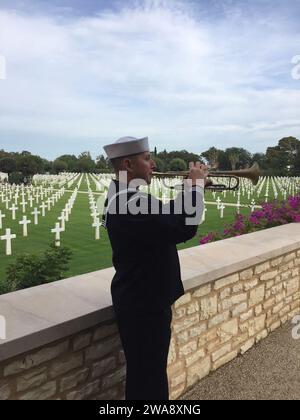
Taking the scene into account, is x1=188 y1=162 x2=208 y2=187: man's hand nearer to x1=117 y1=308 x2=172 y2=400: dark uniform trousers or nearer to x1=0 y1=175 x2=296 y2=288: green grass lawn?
x1=117 y1=308 x2=172 y2=400: dark uniform trousers

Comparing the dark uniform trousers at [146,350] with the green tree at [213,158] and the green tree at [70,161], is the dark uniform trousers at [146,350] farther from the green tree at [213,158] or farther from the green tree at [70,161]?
the green tree at [70,161]

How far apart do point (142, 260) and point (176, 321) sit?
3.95ft

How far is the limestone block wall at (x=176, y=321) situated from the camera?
235 cm

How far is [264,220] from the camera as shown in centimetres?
706

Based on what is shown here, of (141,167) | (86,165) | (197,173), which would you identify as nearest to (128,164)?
(141,167)

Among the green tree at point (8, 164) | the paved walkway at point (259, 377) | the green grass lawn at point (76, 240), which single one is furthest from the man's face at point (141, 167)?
the green tree at point (8, 164)

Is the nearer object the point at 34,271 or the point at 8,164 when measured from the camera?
the point at 34,271

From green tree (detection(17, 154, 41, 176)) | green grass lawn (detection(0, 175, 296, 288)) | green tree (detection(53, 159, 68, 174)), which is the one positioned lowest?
green grass lawn (detection(0, 175, 296, 288))

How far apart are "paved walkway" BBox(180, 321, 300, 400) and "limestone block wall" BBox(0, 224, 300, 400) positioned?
0.09 meters

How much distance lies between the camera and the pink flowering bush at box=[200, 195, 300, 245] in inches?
268

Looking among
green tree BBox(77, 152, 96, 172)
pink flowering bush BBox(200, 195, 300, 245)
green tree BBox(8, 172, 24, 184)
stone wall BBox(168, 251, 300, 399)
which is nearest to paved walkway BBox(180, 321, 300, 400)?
stone wall BBox(168, 251, 300, 399)

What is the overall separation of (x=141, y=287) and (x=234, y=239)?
9.73ft

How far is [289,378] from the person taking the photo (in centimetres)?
376

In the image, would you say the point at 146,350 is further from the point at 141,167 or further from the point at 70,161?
the point at 70,161
